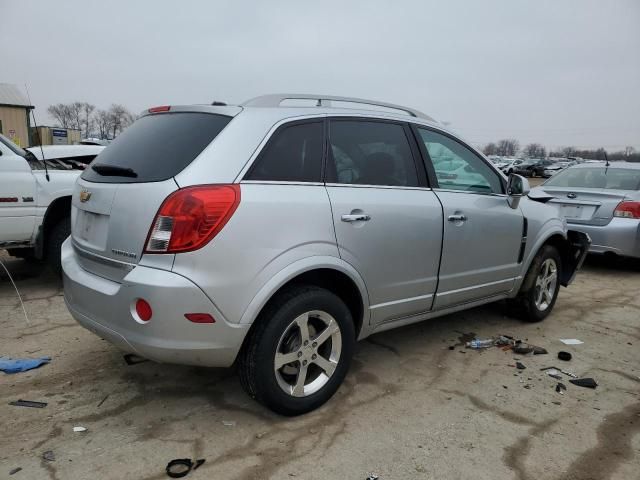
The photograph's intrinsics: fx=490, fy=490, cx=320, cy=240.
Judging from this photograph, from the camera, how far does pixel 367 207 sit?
294cm

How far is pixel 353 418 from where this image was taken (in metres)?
2.82

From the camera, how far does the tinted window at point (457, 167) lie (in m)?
3.56

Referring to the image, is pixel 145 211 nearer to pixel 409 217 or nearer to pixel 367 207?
pixel 367 207

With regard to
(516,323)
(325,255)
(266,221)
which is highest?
(266,221)

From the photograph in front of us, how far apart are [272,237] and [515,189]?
Result: 240 centimetres

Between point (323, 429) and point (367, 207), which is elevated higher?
point (367, 207)

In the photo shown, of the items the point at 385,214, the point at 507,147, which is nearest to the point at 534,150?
the point at 507,147

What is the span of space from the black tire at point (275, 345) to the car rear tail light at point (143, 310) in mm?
527

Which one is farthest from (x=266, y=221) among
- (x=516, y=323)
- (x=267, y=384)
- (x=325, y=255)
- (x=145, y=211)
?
(x=516, y=323)

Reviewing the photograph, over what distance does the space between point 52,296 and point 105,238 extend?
9.29 feet

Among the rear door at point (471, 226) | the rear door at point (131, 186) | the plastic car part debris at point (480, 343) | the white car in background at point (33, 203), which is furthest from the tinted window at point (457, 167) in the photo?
the white car in background at point (33, 203)

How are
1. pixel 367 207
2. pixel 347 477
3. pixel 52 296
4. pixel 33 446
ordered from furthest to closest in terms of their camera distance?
pixel 52 296 → pixel 367 207 → pixel 33 446 → pixel 347 477

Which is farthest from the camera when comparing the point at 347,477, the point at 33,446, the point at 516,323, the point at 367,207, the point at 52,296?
the point at 52,296

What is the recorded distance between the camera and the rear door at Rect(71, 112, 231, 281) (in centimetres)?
244
